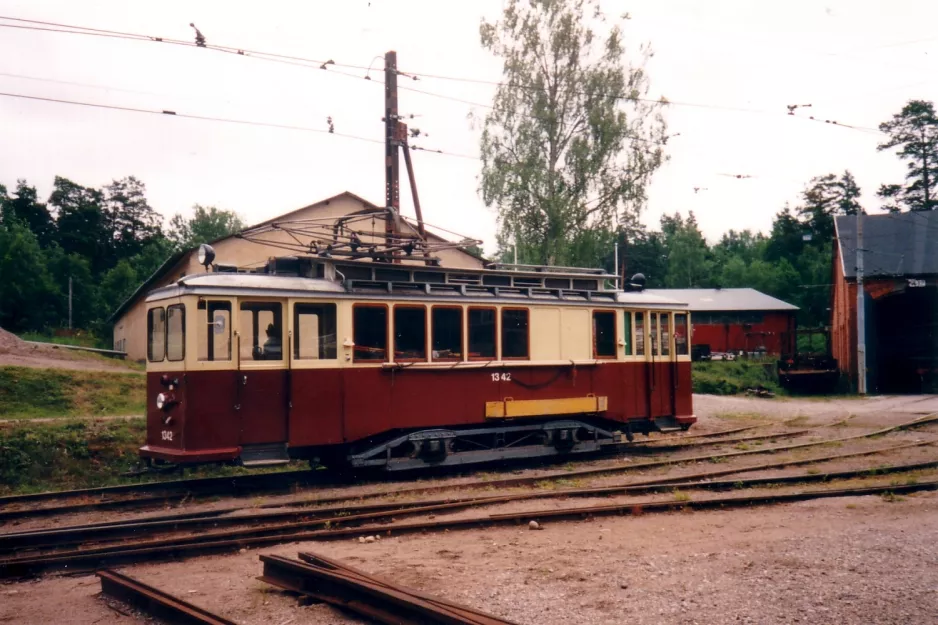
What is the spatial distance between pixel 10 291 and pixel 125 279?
319 inches

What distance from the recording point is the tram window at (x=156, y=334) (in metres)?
11.5

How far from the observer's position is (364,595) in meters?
5.97

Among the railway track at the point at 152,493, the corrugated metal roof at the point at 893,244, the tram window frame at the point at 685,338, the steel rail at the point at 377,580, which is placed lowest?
the railway track at the point at 152,493

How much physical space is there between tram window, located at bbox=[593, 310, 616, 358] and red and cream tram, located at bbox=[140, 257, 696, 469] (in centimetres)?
3

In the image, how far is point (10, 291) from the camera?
52031 millimetres

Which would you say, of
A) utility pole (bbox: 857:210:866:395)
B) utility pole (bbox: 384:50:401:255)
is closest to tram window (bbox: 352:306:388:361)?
utility pole (bbox: 384:50:401:255)

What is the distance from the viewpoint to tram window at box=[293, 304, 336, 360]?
11.5 m

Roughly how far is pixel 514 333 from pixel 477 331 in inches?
30.9

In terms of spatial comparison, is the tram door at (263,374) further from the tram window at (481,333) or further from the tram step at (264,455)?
the tram window at (481,333)

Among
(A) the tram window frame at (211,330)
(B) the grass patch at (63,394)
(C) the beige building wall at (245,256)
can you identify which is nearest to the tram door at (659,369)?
(A) the tram window frame at (211,330)

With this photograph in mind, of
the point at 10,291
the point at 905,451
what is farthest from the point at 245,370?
the point at 10,291

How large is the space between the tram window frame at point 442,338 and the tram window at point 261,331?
8.41 feet

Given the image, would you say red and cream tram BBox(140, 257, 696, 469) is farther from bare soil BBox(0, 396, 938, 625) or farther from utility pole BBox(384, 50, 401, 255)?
utility pole BBox(384, 50, 401, 255)

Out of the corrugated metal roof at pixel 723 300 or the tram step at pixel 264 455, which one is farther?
the corrugated metal roof at pixel 723 300
